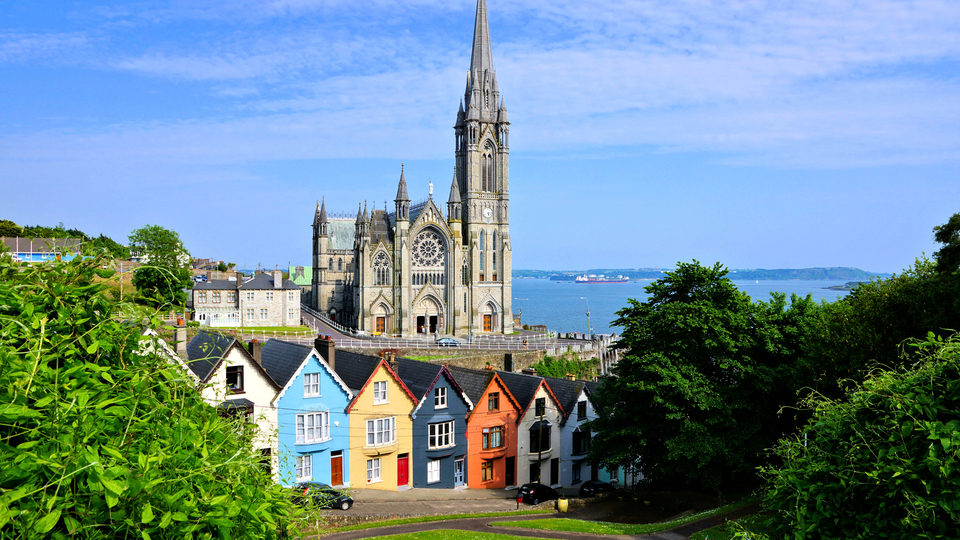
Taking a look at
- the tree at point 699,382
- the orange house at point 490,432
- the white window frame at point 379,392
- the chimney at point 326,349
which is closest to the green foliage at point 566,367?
the orange house at point 490,432

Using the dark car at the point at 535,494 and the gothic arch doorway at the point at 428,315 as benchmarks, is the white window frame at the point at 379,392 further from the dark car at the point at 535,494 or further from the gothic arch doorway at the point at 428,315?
the gothic arch doorway at the point at 428,315

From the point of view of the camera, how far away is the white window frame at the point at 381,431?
110ft

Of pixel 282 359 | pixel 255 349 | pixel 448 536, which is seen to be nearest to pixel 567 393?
pixel 282 359

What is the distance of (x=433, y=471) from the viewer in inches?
1411

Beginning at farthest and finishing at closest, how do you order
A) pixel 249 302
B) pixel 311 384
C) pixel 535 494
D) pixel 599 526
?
pixel 249 302
pixel 535 494
pixel 311 384
pixel 599 526

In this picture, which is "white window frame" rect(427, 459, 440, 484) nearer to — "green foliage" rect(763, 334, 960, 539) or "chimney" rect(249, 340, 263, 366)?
"chimney" rect(249, 340, 263, 366)

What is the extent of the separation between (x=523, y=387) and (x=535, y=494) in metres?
7.91

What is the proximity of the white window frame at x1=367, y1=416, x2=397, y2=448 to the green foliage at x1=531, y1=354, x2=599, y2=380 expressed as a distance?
36.7 meters

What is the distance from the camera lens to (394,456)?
113ft

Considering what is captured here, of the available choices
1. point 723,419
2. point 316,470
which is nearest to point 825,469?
point 723,419

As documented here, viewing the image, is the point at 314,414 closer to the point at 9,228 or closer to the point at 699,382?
the point at 699,382

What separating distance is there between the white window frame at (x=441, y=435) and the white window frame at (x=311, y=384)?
266 inches

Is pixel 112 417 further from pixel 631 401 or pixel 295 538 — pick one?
pixel 631 401

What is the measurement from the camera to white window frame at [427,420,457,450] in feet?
117
